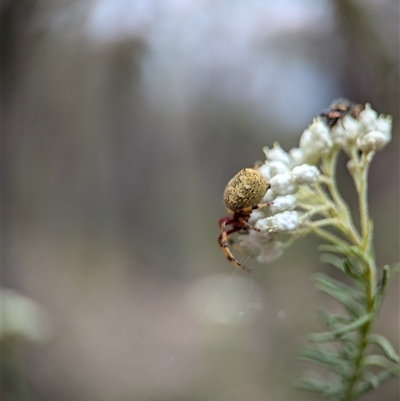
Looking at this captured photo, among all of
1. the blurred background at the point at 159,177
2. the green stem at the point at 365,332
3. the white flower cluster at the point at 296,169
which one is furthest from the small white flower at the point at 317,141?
the blurred background at the point at 159,177

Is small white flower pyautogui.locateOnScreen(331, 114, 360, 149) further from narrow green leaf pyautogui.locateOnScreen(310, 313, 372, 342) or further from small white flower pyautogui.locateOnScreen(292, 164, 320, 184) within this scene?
narrow green leaf pyautogui.locateOnScreen(310, 313, 372, 342)

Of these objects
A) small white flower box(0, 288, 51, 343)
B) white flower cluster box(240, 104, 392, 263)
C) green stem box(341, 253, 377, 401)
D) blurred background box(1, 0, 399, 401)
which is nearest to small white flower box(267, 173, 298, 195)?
white flower cluster box(240, 104, 392, 263)

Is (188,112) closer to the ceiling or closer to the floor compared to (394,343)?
closer to the ceiling

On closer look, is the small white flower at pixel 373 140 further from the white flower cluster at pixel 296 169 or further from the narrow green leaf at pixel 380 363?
the narrow green leaf at pixel 380 363

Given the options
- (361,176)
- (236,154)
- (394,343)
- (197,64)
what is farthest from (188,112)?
(361,176)

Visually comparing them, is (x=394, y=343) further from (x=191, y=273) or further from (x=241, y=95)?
(x=241, y=95)
